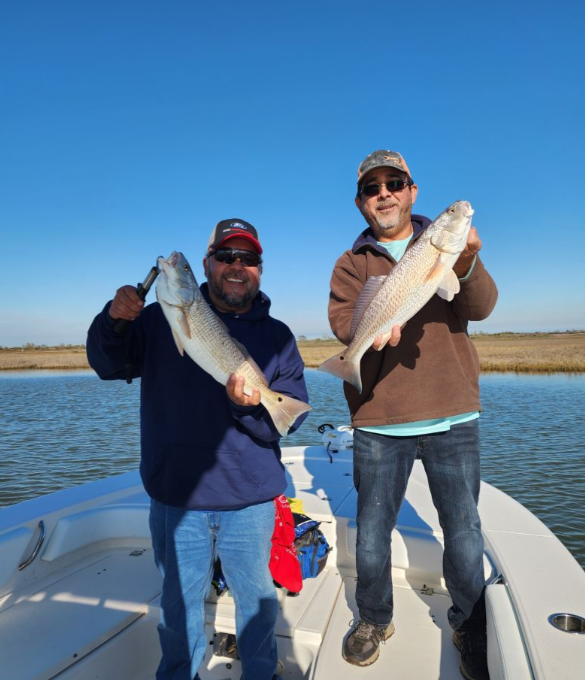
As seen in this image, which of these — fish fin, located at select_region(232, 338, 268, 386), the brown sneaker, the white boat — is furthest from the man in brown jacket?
fish fin, located at select_region(232, 338, 268, 386)

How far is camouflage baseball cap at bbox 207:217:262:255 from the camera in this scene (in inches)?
125

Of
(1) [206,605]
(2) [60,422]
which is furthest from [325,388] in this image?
(1) [206,605]

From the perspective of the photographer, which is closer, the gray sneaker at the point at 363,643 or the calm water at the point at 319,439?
the gray sneaker at the point at 363,643

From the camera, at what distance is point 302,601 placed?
Answer: 4.01 meters

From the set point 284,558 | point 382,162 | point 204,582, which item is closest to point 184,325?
point 204,582

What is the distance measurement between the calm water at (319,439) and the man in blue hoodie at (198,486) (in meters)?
7.86

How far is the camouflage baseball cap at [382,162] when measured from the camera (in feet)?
10.7

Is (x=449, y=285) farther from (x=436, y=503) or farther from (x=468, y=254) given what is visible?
(x=436, y=503)

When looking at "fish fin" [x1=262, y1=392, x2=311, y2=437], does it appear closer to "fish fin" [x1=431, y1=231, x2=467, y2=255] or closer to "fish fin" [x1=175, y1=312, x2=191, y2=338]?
"fish fin" [x1=175, y1=312, x2=191, y2=338]

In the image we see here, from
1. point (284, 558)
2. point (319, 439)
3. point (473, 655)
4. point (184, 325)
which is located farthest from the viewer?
point (319, 439)

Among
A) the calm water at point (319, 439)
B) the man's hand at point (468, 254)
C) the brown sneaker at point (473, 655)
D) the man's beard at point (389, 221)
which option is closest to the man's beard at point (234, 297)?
the man's beard at point (389, 221)

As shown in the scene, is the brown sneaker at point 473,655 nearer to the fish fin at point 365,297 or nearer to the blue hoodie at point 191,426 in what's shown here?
the blue hoodie at point 191,426

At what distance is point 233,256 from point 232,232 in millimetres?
164

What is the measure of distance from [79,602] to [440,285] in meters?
3.91
